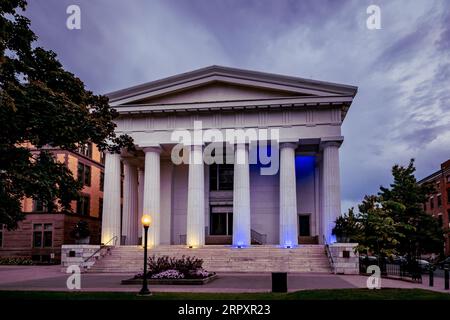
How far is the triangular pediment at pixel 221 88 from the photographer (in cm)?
3656

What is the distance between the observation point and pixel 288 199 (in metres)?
36.2

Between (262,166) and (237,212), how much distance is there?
7219 millimetres

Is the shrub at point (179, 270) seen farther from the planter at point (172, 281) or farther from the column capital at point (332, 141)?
the column capital at point (332, 141)

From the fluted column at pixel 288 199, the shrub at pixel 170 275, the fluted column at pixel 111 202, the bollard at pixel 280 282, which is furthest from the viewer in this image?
the fluted column at pixel 111 202

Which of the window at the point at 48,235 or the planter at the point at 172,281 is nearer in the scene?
the planter at the point at 172,281

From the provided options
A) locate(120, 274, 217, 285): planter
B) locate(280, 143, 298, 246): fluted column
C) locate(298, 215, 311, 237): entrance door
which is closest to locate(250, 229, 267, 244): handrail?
locate(298, 215, 311, 237): entrance door

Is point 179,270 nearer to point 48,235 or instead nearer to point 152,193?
point 152,193

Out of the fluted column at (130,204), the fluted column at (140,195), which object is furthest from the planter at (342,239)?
the fluted column at (140,195)

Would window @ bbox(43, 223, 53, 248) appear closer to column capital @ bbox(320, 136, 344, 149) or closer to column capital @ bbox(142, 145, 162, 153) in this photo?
column capital @ bbox(142, 145, 162, 153)

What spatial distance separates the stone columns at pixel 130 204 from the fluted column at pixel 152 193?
458 cm

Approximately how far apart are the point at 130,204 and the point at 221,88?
45.5 feet

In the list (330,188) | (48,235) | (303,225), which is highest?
(330,188)

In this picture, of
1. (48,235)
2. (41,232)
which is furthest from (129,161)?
(41,232)
